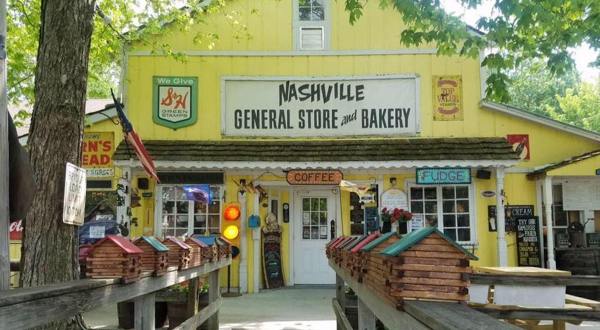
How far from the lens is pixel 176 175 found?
1248 cm

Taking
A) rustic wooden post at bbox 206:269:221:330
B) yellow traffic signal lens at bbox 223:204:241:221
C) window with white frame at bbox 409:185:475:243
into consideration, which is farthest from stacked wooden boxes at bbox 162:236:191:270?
window with white frame at bbox 409:185:475:243

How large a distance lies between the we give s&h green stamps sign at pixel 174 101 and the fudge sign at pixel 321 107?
26.9 inches

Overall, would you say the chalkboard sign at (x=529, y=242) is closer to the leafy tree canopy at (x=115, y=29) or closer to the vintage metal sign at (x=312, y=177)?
the vintage metal sign at (x=312, y=177)

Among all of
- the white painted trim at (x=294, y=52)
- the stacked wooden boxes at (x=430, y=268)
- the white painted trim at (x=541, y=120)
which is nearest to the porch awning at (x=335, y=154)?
the white painted trim at (x=541, y=120)

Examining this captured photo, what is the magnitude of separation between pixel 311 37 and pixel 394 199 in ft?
13.1

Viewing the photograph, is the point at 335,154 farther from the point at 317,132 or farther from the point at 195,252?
the point at 195,252

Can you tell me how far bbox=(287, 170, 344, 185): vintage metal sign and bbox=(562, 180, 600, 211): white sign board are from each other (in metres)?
4.82

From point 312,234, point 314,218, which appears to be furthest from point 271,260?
point 314,218

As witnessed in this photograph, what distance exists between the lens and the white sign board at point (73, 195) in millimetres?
3973

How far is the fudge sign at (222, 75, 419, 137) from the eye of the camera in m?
12.8

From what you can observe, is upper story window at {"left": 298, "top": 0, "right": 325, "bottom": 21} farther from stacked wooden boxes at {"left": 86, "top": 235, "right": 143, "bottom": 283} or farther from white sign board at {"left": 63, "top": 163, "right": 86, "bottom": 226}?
stacked wooden boxes at {"left": 86, "top": 235, "right": 143, "bottom": 283}

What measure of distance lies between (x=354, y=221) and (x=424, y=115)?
2723 millimetres

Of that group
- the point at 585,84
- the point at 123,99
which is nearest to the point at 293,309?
the point at 123,99

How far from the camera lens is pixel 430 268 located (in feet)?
8.15
